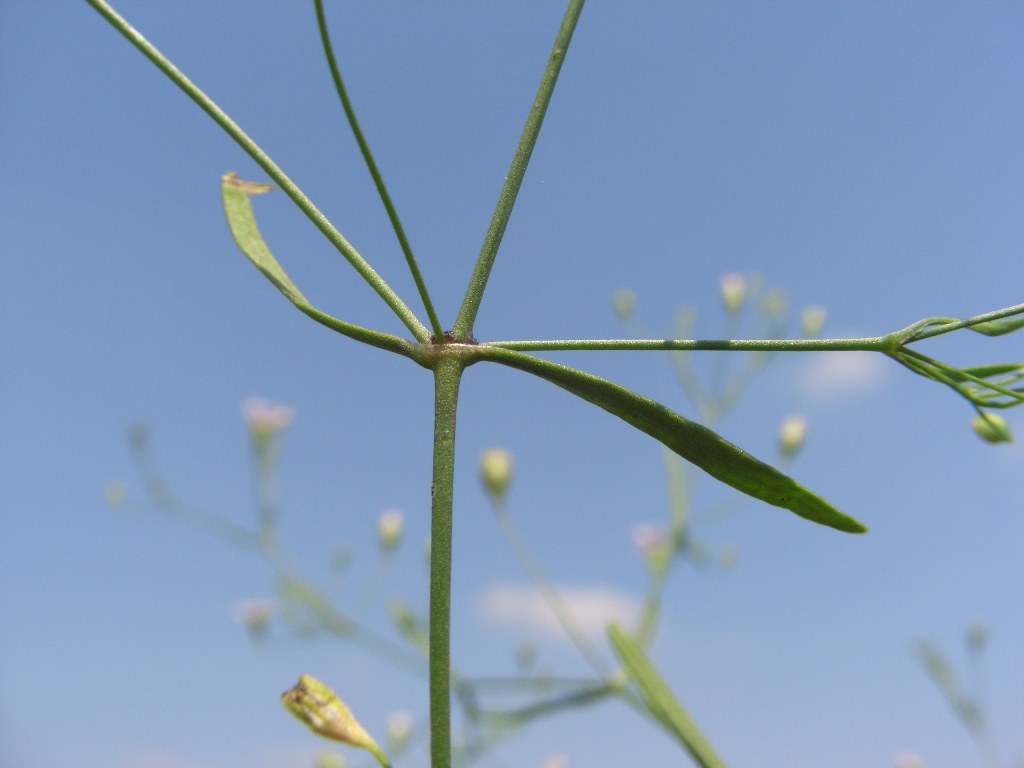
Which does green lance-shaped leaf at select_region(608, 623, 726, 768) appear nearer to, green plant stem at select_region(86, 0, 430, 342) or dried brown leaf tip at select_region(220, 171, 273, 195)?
green plant stem at select_region(86, 0, 430, 342)

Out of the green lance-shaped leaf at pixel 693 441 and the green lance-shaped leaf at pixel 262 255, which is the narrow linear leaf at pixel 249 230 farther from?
the green lance-shaped leaf at pixel 693 441

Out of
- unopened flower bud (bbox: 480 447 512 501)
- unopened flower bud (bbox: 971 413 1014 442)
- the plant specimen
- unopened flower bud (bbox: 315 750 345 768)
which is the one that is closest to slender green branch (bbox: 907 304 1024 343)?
the plant specimen

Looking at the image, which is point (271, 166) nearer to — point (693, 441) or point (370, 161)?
point (370, 161)

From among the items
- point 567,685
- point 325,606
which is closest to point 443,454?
point 567,685

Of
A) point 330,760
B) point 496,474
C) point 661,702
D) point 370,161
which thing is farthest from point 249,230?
point 330,760

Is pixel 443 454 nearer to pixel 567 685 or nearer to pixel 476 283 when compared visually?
pixel 476 283

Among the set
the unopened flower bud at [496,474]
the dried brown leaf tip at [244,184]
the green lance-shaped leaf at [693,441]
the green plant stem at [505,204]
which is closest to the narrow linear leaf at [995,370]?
the green lance-shaped leaf at [693,441]
